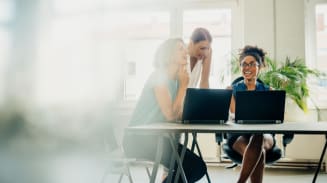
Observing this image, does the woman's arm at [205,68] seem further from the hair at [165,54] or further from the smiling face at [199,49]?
the hair at [165,54]

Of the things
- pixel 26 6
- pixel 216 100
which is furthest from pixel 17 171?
pixel 216 100

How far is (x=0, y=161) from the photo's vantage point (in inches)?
36.6

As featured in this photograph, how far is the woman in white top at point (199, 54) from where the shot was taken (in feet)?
6.82

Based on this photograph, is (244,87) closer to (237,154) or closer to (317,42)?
(237,154)

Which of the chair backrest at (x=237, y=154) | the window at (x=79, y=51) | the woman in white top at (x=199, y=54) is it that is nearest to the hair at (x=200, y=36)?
the woman in white top at (x=199, y=54)

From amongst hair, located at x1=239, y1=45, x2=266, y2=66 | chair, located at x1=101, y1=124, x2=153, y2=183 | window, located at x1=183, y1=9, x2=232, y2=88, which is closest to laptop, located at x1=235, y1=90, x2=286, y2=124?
hair, located at x1=239, y1=45, x2=266, y2=66

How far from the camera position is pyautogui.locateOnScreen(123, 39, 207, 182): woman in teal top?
5.41 ft

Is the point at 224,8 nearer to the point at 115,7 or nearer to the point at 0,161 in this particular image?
the point at 115,7

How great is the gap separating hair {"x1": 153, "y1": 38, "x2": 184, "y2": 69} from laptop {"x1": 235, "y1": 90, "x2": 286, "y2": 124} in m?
0.39

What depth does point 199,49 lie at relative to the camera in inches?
82.8

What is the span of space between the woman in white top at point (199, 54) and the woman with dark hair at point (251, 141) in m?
0.29

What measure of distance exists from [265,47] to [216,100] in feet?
8.84

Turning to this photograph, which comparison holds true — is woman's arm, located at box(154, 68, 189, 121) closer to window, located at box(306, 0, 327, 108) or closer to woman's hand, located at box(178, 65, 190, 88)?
woman's hand, located at box(178, 65, 190, 88)

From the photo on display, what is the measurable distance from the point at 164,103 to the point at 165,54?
0.83 ft
